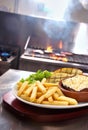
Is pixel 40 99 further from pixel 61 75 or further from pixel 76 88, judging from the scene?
pixel 61 75

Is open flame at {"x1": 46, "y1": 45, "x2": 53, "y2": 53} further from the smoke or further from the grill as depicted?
the grill

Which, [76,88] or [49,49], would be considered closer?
[76,88]

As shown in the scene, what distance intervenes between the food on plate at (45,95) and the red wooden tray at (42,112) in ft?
0.15

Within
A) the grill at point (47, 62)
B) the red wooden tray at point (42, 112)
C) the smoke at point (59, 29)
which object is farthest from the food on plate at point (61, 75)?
the smoke at point (59, 29)

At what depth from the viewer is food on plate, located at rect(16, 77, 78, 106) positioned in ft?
3.15

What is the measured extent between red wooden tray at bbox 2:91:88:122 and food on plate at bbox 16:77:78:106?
0.04 meters

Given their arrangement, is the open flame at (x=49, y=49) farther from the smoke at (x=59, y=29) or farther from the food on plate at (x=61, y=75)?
the food on plate at (x=61, y=75)

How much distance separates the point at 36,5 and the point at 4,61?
50.8 inches

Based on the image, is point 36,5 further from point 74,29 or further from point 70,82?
point 70,82

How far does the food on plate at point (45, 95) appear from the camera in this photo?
960mm

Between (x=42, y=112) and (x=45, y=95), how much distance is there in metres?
0.08

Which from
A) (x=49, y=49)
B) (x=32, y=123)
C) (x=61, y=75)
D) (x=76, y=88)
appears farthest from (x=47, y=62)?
(x=32, y=123)

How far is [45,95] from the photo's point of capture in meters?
0.95

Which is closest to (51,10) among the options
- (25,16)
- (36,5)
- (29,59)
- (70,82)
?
(36,5)
